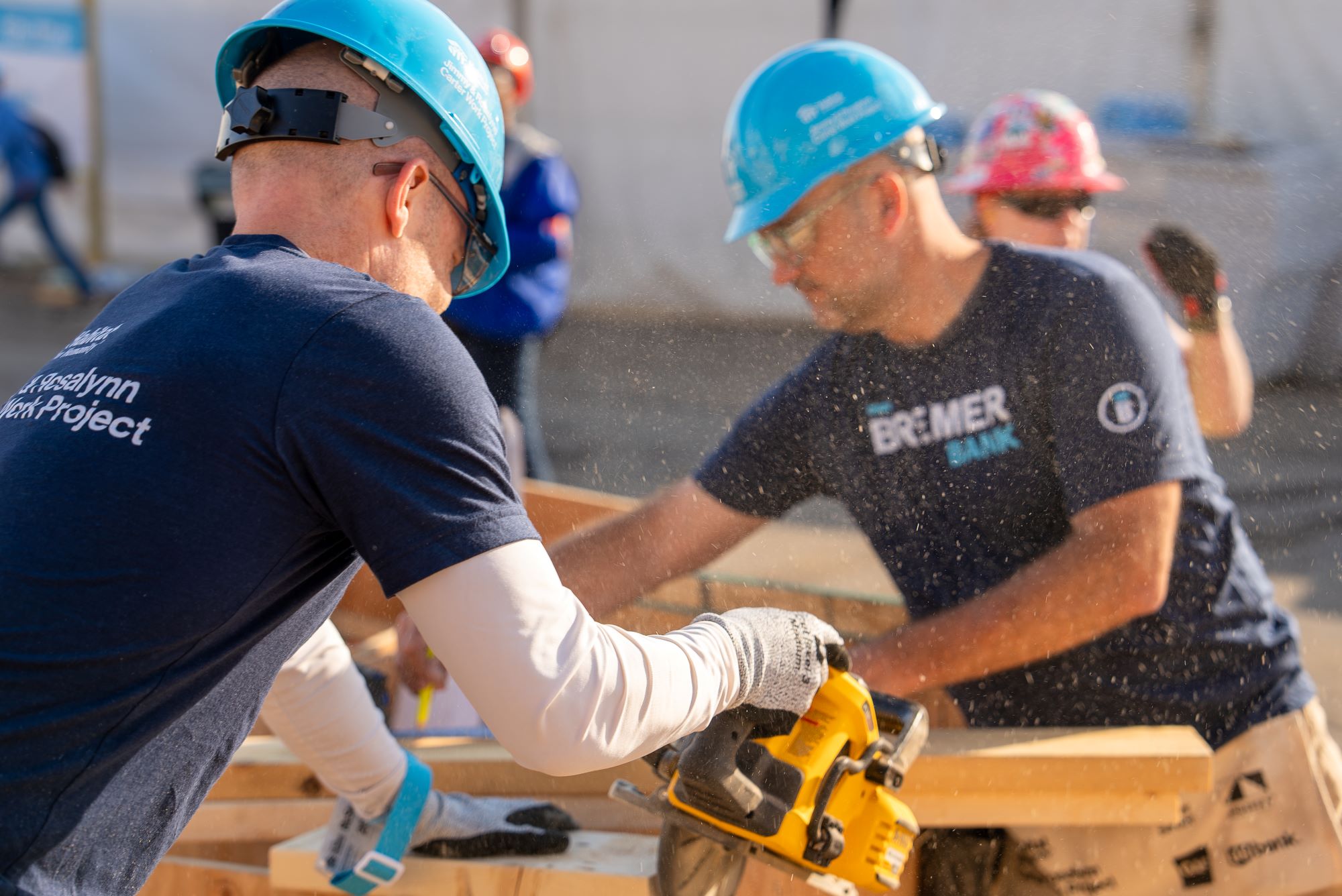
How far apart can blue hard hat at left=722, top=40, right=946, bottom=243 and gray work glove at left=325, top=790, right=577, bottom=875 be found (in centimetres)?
115

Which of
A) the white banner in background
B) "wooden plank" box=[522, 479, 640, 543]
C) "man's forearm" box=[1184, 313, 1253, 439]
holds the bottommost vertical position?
the white banner in background

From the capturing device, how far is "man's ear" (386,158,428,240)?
149 cm

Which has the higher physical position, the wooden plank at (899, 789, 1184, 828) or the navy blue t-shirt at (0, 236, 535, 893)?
the navy blue t-shirt at (0, 236, 535, 893)

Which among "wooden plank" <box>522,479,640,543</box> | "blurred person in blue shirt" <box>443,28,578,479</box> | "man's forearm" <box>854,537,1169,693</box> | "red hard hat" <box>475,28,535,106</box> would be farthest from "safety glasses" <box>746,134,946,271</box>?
"red hard hat" <box>475,28,535,106</box>

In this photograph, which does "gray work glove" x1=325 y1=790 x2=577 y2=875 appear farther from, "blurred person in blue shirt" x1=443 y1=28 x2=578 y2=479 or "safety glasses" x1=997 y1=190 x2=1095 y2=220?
"safety glasses" x1=997 y1=190 x2=1095 y2=220

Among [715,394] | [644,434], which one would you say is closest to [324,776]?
[715,394]

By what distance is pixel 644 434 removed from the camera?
677 cm

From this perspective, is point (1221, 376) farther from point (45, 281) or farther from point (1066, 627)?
point (45, 281)

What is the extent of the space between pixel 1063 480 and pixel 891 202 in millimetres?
633

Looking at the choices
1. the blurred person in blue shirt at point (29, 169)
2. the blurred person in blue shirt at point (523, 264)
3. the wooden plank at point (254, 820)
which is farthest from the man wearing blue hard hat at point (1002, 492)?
the blurred person in blue shirt at point (29, 169)

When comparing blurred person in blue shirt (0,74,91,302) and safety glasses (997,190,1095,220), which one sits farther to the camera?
blurred person in blue shirt (0,74,91,302)

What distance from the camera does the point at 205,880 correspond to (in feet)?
6.98

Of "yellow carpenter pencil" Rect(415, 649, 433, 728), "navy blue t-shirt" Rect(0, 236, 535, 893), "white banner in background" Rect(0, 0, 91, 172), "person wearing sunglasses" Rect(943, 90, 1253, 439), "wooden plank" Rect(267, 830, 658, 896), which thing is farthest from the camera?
"white banner in background" Rect(0, 0, 91, 172)

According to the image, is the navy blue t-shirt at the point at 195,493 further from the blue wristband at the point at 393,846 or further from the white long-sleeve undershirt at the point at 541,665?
the blue wristband at the point at 393,846
